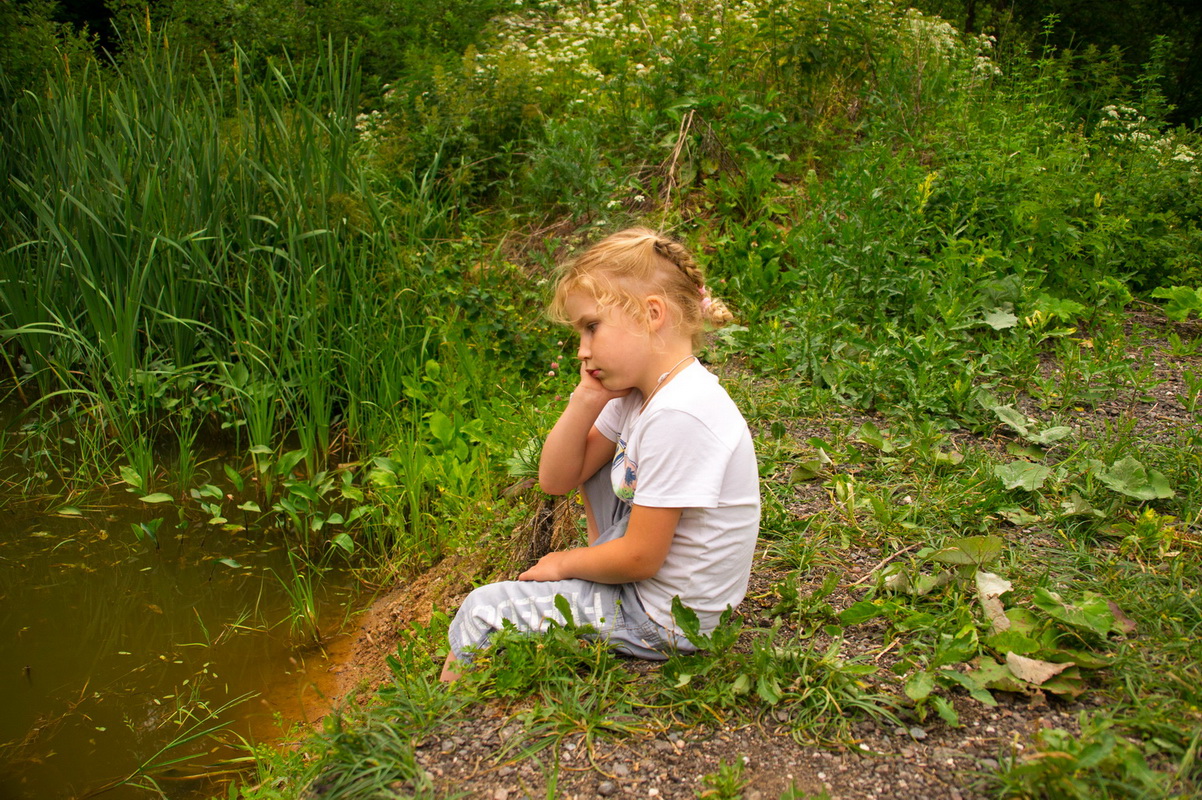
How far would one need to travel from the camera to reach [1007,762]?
1.56 metres

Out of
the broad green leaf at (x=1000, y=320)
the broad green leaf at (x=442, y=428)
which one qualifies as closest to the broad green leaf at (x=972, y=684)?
the broad green leaf at (x=1000, y=320)

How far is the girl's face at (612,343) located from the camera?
6.17 ft

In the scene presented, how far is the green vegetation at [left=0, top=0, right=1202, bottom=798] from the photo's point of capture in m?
1.82

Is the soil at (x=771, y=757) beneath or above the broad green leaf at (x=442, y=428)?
above

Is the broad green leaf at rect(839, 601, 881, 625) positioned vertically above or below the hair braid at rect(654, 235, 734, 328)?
below

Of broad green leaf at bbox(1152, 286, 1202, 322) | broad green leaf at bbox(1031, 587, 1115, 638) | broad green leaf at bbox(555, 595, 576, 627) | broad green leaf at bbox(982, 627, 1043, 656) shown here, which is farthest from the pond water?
broad green leaf at bbox(1152, 286, 1202, 322)

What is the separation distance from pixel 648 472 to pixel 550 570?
0.41m

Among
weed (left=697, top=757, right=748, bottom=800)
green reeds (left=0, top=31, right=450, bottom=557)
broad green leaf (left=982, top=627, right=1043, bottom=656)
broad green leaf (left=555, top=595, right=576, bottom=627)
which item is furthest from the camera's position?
green reeds (left=0, top=31, right=450, bottom=557)

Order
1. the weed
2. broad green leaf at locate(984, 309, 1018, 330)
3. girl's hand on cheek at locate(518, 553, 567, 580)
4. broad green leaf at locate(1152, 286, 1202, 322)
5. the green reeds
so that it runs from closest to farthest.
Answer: the weed < girl's hand on cheek at locate(518, 553, 567, 580) < broad green leaf at locate(984, 309, 1018, 330) < the green reeds < broad green leaf at locate(1152, 286, 1202, 322)

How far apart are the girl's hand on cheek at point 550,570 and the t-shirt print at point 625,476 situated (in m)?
0.20

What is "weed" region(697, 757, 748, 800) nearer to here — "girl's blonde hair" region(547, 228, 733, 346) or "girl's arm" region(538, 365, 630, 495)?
"girl's arm" region(538, 365, 630, 495)

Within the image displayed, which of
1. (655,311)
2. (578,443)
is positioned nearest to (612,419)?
(578,443)

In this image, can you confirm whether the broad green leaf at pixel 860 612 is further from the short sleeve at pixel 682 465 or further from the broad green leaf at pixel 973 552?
the short sleeve at pixel 682 465

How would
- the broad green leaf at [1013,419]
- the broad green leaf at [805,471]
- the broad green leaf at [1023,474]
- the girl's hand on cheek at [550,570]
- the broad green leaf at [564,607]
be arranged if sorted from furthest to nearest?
the broad green leaf at [1013,419] < the broad green leaf at [805,471] < the broad green leaf at [1023,474] < the girl's hand on cheek at [550,570] < the broad green leaf at [564,607]
